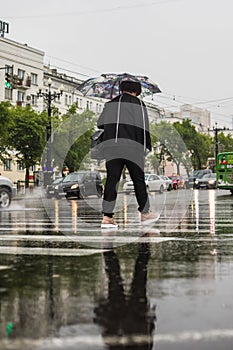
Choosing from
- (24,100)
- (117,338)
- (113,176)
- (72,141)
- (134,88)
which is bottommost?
(117,338)

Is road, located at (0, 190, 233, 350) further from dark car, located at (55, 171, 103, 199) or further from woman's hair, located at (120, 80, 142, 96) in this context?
dark car, located at (55, 171, 103, 199)

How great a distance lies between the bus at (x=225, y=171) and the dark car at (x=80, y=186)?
635 cm

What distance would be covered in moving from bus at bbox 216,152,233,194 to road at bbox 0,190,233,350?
73.5 feet

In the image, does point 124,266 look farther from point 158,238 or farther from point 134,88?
point 134,88

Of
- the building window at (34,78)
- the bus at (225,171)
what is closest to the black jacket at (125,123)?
the bus at (225,171)

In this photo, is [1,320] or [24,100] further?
[24,100]

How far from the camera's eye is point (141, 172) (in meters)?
8.55

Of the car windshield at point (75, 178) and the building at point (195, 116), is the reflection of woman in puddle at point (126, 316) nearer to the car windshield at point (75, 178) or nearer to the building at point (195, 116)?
the car windshield at point (75, 178)

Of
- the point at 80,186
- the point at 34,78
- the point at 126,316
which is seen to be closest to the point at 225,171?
→ the point at 80,186

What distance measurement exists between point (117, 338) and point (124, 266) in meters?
2.00

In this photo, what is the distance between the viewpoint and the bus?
28.6 meters

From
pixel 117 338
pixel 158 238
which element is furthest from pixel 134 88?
pixel 117 338

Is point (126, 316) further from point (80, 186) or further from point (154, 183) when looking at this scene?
point (154, 183)

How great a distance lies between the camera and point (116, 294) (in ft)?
12.3
